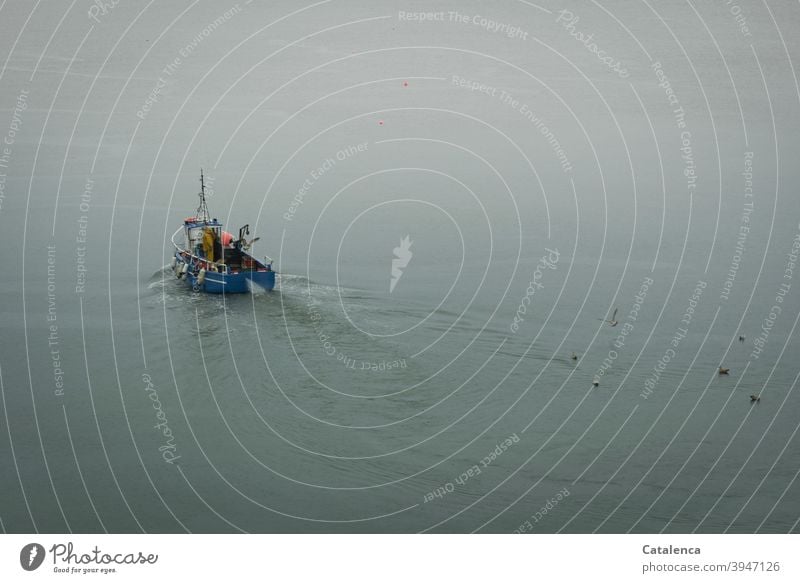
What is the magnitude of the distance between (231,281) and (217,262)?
1.61m

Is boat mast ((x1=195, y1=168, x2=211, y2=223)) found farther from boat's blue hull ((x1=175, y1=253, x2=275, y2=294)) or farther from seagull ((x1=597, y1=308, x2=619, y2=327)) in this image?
seagull ((x1=597, y1=308, x2=619, y2=327))

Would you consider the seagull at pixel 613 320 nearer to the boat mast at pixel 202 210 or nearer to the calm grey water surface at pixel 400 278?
the calm grey water surface at pixel 400 278

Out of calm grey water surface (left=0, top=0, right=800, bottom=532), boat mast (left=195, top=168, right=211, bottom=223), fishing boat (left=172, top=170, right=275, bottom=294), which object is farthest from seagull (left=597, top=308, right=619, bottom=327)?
boat mast (left=195, top=168, right=211, bottom=223)

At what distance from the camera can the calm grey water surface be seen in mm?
26688

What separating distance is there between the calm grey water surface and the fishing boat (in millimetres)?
730

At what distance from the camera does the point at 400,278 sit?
40250 millimetres

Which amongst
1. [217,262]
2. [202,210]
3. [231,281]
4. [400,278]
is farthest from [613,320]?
[202,210]

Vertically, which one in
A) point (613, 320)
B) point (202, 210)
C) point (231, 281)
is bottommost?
point (231, 281)

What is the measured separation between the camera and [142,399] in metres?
31.0

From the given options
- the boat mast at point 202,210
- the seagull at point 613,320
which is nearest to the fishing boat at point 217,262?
the boat mast at point 202,210

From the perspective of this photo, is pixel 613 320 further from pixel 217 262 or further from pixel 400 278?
pixel 217 262

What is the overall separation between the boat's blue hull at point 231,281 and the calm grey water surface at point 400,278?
61 centimetres

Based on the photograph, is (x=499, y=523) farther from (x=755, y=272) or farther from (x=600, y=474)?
(x=755, y=272)

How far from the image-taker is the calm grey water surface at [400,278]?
2669cm
